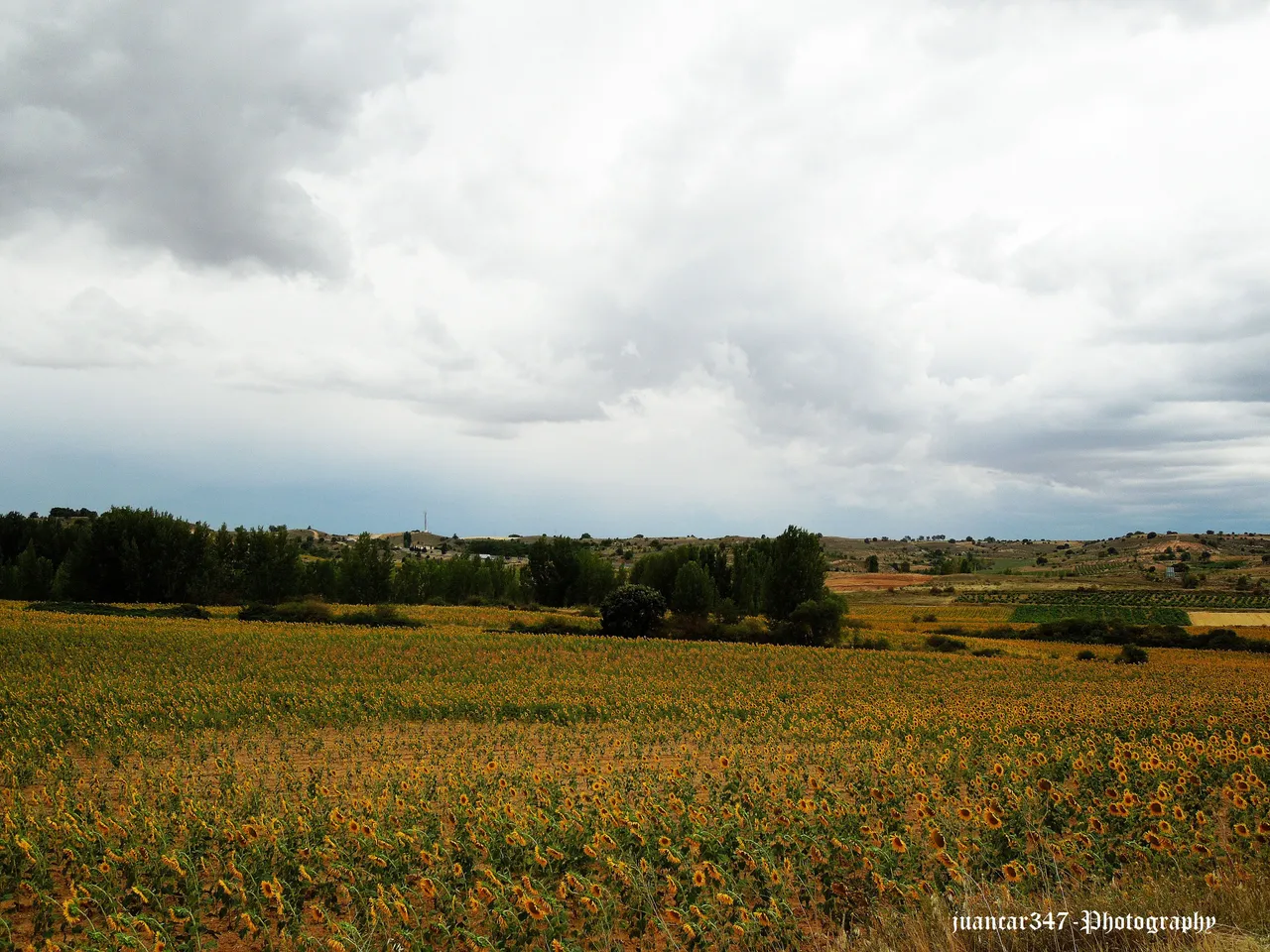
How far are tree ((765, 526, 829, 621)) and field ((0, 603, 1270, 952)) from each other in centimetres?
3965

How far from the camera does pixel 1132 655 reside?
47656 mm

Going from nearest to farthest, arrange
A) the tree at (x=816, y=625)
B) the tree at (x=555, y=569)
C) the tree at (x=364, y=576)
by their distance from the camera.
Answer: the tree at (x=816, y=625) < the tree at (x=364, y=576) < the tree at (x=555, y=569)

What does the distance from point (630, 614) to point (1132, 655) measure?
3175 centimetres

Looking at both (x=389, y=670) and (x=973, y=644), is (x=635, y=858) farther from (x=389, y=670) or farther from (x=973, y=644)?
(x=973, y=644)

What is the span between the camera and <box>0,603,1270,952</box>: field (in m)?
6.98

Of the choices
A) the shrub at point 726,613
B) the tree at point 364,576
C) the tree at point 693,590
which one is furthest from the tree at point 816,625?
the tree at point 364,576

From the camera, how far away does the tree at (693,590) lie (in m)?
73.1

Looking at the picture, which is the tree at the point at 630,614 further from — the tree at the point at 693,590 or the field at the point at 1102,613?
the field at the point at 1102,613

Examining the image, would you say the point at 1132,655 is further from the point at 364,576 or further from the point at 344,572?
the point at 344,572

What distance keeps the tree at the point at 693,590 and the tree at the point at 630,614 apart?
1906 cm

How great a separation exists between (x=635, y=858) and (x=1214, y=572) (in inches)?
6168

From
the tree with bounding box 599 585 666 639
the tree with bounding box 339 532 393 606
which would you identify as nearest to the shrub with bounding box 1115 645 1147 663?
the tree with bounding box 599 585 666 639

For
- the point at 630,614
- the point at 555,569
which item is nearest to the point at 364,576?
the point at 555,569

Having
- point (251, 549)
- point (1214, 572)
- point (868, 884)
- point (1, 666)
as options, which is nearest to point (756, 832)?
point (868, 884)
